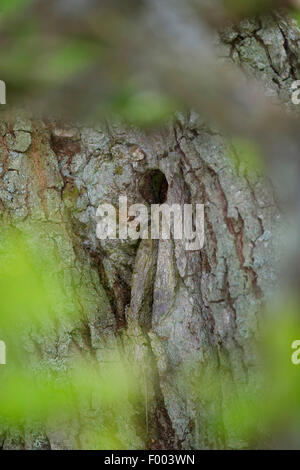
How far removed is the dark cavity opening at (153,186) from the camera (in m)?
1.71

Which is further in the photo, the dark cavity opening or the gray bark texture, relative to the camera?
the dark cavity opening

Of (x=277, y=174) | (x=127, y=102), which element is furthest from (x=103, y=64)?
(x=277, y=174)

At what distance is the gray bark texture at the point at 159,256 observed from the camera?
1572mm

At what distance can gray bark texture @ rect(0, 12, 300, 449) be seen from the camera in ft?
5.16

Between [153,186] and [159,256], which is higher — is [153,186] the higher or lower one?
the higher one

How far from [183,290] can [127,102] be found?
0.53m

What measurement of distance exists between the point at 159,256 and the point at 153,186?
205 millimetres

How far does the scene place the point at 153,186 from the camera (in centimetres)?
173

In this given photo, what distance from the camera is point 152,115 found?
167cm

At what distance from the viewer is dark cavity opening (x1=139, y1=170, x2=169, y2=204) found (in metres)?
1.71

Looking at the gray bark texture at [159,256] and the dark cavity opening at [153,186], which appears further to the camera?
the dark cavity opening at [153,186]

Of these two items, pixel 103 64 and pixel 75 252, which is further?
pixel 75 252

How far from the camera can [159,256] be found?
1666 mm
